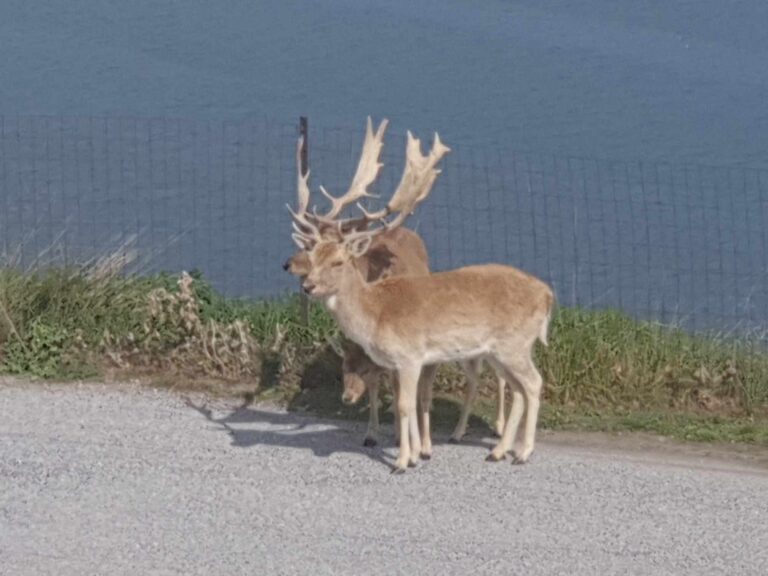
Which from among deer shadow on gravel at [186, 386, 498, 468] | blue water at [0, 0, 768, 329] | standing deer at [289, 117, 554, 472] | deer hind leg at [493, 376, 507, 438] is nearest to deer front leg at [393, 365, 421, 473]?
standing deer at [289, 117, 554, 472]

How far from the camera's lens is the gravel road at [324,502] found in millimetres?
10234

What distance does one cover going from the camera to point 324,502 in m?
11.3

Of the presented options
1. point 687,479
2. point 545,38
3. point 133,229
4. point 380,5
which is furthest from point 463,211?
point 380,5

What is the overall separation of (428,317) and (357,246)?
0.70m

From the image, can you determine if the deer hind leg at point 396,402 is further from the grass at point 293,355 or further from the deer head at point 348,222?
the deer head at point 348,222

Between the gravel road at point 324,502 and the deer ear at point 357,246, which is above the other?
the deer ear at point 357,246

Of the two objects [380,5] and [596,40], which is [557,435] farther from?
[380,5]

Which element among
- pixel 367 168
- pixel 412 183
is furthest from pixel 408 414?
pixel 367 168

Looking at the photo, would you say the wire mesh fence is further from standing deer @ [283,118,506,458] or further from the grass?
standing deer @ [283,118,506,458]

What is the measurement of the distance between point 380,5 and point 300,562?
81.1ft

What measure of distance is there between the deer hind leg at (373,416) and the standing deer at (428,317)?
1.54 feet

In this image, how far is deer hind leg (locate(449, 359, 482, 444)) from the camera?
13.0 m

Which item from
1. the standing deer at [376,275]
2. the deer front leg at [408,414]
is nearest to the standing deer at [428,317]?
the deer front leg at [408,414]

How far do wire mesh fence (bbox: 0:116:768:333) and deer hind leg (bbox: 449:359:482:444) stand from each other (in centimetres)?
302
